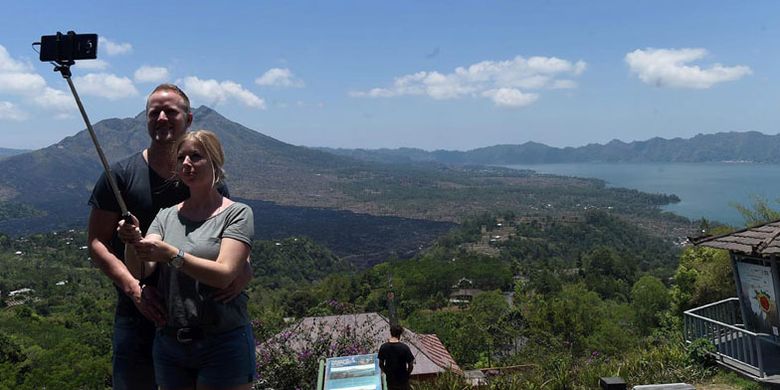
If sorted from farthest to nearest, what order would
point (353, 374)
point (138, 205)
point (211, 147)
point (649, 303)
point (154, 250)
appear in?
point (649, 303)
point (353, 374)
point (138, 205)
point (211, 147)
point (154, 250)

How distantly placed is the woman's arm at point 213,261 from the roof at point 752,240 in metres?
6.19

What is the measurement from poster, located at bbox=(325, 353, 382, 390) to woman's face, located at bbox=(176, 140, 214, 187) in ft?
5.49

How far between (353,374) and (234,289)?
164 centimetres

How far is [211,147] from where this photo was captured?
73.2 inches

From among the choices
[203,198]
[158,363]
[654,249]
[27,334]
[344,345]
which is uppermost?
[203,198]

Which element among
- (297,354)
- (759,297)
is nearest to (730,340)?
(759,297)

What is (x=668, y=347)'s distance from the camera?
7207mm

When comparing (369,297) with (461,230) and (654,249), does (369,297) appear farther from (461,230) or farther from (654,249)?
(461,230)

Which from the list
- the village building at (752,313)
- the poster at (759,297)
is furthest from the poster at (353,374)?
the poster at (759,297)

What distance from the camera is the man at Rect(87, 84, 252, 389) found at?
80.0 inches

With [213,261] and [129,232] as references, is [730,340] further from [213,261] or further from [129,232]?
[129,232]

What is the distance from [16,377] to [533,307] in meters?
24.4

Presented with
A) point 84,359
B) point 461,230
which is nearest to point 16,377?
point 84,359

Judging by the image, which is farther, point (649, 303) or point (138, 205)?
point (649, 303)
